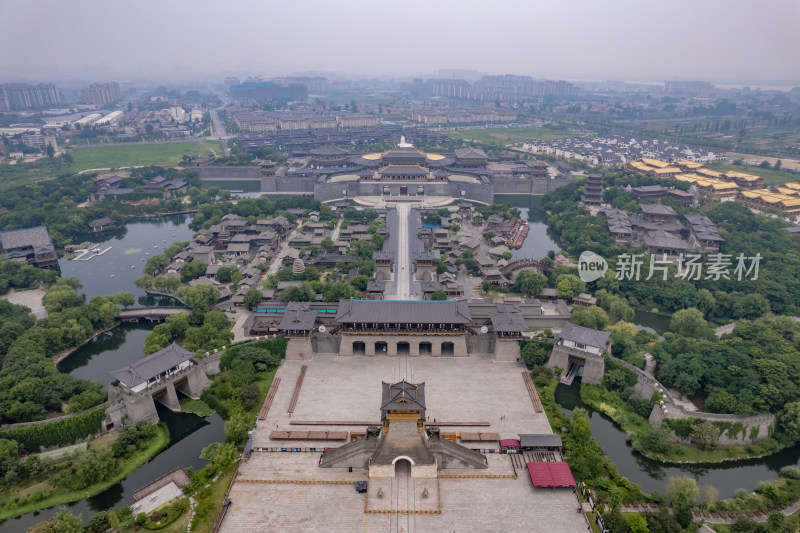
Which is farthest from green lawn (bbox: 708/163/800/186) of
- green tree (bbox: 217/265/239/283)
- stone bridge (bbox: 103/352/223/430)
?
stone bridge (bbox: 103/352/223/430)

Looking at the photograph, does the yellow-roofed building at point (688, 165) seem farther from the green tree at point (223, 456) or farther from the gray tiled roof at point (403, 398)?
the green tree at point (223, 456)

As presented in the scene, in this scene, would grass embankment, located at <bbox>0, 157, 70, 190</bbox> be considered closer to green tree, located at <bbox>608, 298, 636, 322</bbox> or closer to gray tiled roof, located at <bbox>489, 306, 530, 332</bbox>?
gray tiled roof, located at <bbox>489, 306, 530, 332</bbox>

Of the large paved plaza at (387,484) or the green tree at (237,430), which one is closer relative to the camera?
the large paved plaza at (387,484)

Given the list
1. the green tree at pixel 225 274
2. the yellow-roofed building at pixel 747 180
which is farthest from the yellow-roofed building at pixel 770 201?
the green tree at pixel 225 274

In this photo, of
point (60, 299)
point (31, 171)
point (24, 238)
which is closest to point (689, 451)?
point (60, 299)

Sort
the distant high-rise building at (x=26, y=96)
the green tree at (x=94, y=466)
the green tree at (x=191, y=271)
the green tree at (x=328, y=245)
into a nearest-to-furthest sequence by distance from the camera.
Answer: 1. the green tree at (x=94, y=466)
2. the green tree at (x=191, y=271)
3. the green tree at (x=328, y=245)
4. the distant high-rise building at (x=26, y=96)

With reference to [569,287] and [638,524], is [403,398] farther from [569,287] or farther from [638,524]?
[569,287]
